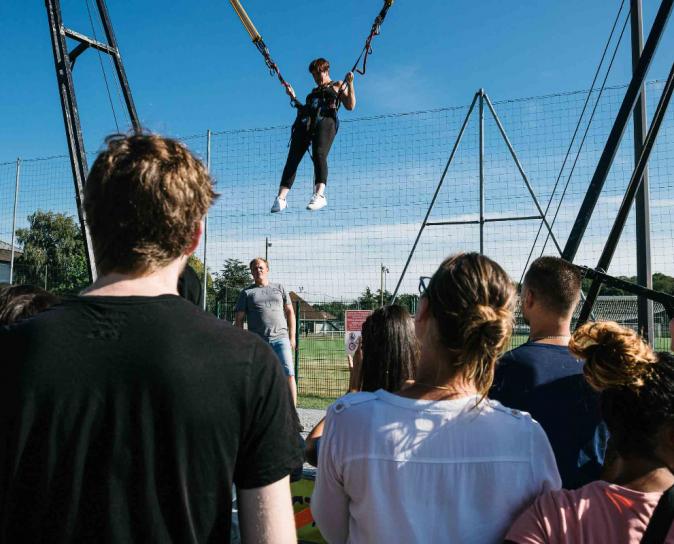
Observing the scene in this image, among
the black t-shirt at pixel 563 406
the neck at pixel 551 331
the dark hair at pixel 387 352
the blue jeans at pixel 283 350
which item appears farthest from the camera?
the blue jeans at pixel 283 350

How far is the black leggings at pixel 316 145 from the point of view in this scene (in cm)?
518

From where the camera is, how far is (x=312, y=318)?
1050cm

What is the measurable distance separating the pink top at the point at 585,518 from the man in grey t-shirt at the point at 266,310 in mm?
4930

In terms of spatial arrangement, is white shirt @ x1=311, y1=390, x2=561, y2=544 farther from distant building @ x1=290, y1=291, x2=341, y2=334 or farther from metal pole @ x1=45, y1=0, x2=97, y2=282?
distant building @ x1=290, y1=291, x2=341, y2=334

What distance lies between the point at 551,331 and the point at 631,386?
80 cm

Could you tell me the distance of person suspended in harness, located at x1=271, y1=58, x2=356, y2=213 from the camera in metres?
4.97

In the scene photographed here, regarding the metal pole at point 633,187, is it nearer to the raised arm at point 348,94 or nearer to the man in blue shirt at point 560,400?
the man in blue shirt at point 560,400

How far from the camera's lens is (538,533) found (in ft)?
4.22

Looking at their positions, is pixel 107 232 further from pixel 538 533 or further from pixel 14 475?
pixel 538 533

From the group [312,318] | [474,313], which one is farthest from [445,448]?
[312,318]

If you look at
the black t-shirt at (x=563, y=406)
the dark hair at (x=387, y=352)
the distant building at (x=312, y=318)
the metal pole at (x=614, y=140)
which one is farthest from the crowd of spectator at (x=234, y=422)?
the distant building at (x=312, y=318)

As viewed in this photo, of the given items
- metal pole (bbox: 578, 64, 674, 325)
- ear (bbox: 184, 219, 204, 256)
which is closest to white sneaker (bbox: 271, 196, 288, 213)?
metal pole (bbox: 578, 64, 674, 325)

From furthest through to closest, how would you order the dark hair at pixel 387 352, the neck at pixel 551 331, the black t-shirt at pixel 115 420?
the dark hair at pixel 387 352
the neck at pixel 551 331
the black t-shirt at pixel 115 420

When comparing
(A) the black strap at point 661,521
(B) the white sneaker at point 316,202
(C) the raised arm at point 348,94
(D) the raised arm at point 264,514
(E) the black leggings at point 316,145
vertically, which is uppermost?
(C) the raised arm at point 348,94
